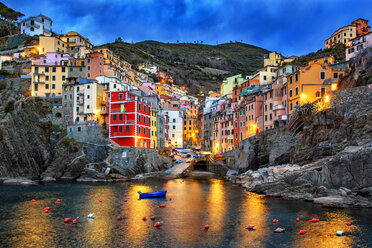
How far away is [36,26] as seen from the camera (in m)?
123

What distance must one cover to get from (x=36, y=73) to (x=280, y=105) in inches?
2627

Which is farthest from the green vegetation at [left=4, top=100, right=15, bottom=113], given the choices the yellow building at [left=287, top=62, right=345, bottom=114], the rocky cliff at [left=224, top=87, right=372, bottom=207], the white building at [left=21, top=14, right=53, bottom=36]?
the yellow building at [left=287, top=62, right=345, bottom=114]

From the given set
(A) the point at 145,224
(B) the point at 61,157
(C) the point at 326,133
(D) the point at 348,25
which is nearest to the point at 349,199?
(C) the point at 326,133

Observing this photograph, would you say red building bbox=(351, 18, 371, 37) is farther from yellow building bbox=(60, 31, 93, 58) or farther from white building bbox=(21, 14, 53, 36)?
white building bbox=(21, 14, 53, 36)

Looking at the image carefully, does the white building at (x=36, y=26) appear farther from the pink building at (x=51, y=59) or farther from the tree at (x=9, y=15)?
the pink building at (x=51, y=59)

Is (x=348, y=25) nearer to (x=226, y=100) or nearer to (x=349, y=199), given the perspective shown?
(x=226, y=100)

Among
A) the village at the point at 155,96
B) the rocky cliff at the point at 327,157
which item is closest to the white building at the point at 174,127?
the village at the point at 155,96

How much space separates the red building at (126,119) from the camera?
73.3 metres

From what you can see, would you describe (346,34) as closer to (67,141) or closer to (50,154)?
(67,141)

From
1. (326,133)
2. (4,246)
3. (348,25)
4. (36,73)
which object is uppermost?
(348,25)

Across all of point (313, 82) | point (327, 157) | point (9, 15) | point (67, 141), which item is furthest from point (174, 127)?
point (9, 15)

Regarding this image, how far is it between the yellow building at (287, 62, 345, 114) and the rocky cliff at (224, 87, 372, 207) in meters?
6.56

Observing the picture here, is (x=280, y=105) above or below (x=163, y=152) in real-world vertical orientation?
above

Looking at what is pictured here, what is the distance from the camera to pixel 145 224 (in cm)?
3105
